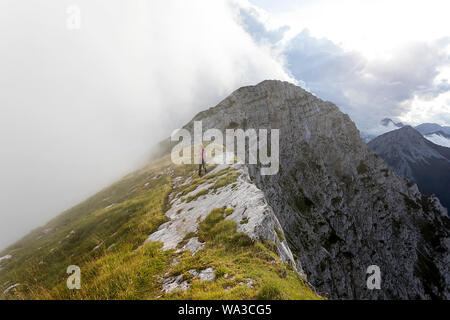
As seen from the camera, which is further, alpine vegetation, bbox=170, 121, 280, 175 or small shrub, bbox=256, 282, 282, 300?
alpine vegetation, bbox=170, 121, 280, 175

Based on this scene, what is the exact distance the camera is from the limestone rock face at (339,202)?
102 meters

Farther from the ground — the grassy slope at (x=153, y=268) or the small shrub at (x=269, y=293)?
the small shrub at (x=269, y=293)

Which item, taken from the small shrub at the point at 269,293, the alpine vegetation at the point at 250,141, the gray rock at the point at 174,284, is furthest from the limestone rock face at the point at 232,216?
the alpine vegetation at the point at 250,141

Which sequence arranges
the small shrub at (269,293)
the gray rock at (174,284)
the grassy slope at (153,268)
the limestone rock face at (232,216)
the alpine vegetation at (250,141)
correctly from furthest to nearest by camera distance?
the alpine vegetation at (250,141) → the limestone rock face at (232,216) → the gray rock at (174,284) → the grassy slope at (153,268) → the small shrub at (269,293)

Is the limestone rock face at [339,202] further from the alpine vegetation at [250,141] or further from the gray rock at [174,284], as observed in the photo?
the gray rock at [174,284]

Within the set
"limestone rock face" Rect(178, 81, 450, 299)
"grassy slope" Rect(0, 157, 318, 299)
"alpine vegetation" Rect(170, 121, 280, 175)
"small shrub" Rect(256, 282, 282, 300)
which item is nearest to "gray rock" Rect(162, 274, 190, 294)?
"grassy slope" Rect(0, 157, 318, 299)

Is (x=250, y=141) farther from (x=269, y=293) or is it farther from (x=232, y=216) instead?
(x=269, y=293)

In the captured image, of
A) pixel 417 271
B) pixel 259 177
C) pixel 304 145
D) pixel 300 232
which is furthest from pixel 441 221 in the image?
pixel 259 177

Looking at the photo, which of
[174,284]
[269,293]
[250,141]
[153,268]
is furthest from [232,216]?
[250,141]

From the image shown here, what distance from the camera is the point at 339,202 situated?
136m

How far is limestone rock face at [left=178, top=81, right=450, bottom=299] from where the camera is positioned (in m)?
102

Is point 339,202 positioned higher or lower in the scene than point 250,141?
lower

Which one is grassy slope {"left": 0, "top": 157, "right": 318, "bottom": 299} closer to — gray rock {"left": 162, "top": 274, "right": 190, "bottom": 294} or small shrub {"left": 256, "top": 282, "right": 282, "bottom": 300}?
small shrub {"left": 256, "top": 282, "right": 282, "bottom": 300}
